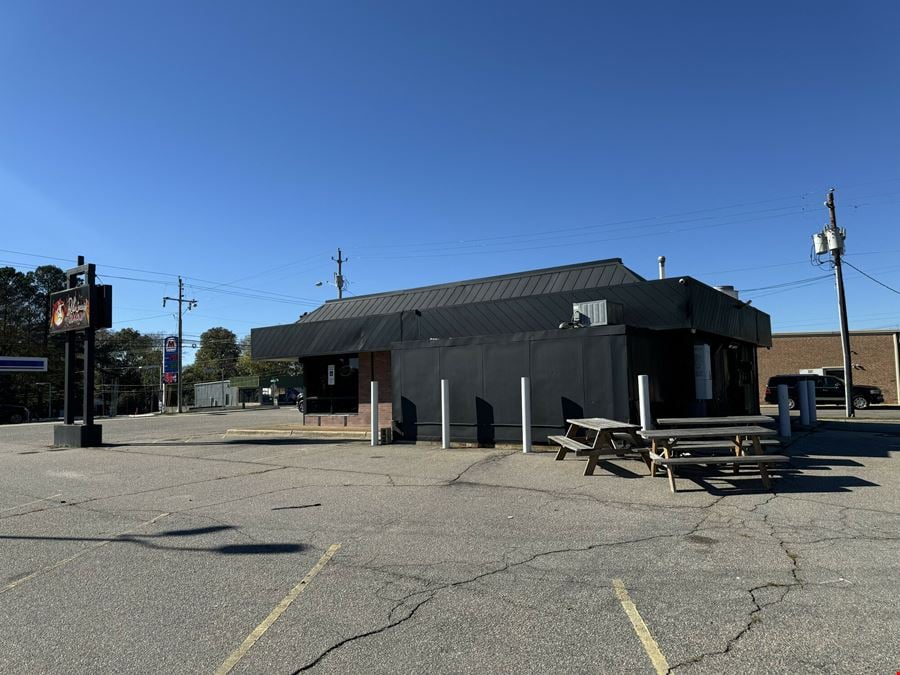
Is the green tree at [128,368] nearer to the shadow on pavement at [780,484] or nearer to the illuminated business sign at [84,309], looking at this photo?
the illuminated business sign at [84,309]

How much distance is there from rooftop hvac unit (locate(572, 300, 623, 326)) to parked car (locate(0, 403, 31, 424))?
147 feet

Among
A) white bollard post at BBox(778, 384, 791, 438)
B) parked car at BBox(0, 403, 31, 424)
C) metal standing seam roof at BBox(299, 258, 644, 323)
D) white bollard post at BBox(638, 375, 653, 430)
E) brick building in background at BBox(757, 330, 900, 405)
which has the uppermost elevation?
metal standing seam roof at BBox(299, 258, 644, 323)

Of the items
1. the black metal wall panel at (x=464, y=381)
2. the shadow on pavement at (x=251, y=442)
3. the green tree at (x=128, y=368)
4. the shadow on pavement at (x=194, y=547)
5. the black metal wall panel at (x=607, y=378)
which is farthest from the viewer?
the green tree at (x=128, y=368)

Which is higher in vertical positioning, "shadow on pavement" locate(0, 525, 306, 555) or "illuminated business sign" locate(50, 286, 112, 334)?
"illuminated business sign" locate(50, 286, 112, 334)

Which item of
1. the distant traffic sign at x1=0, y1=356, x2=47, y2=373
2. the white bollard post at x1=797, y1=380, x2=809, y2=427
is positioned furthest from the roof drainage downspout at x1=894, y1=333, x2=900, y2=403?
the distant traffic sign at x1=0, y1=356, x2=47, y2=373

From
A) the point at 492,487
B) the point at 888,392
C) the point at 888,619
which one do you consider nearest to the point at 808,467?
the point at 492,487

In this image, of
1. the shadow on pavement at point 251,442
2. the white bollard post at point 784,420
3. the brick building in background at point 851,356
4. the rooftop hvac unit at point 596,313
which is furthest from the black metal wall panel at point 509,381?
the brick building in background at point 851,356

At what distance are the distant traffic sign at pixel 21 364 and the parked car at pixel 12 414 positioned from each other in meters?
9.61

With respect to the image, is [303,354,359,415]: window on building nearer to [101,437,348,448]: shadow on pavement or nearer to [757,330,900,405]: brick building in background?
[101,437,348,448]: shadow on pavement

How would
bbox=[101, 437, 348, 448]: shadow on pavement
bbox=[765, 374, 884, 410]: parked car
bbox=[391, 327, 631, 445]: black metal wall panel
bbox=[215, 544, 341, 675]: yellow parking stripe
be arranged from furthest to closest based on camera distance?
bbox=[765, 374, 884, 410]: parked car → bbox=[101, 437, 348, 448]: shadow on pavement → bbox=[391, 327, 631, 445]: black metal wall panel → bbox=[215, 544, 341, 675]: yellow parking stripe

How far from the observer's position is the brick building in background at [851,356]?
33.9 m

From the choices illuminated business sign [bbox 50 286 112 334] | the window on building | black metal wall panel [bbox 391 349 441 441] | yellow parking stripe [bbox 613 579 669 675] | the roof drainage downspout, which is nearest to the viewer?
yellow parking stripe [bbox 613 579 669 675]

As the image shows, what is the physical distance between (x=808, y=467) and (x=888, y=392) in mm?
30717

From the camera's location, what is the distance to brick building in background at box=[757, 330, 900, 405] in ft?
111
